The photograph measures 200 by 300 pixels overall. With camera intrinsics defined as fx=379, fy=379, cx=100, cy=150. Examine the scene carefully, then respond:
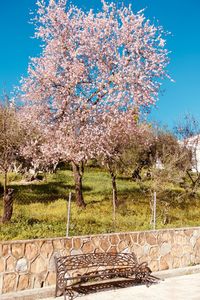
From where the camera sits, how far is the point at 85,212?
1709cm

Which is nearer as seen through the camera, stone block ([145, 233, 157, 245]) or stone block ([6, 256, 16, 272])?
stone block ([6, 256, 16, 272])

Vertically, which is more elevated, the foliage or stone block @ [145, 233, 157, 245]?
the foliage

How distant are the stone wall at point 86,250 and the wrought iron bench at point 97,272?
23 cm

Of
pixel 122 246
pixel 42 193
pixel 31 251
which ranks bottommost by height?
pixel 122 246

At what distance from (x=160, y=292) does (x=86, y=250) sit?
83.4 inches

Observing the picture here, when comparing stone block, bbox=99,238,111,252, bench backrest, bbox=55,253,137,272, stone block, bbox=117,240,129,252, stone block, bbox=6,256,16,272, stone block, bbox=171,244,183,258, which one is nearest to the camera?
stone block, bbox=6,256,16,272

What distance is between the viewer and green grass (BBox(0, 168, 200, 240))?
1088cm

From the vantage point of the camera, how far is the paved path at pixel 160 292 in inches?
351

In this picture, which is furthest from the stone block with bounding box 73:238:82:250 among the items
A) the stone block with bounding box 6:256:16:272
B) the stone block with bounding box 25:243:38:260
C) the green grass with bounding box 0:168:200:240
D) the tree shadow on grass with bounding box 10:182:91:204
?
the tree shadow on grass with bounding box 10:182:91:204

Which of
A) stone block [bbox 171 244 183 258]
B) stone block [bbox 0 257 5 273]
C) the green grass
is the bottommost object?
stone block [bbox 171 244 183 258]

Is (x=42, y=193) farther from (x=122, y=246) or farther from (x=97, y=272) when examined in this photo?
(x=97, y=272)

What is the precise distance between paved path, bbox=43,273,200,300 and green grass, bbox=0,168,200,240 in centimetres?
194

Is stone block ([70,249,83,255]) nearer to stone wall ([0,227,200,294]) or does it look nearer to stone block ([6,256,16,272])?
stone wall ([0,227,200,294])

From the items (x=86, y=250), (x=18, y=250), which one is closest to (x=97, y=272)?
(x=86, y=250)
